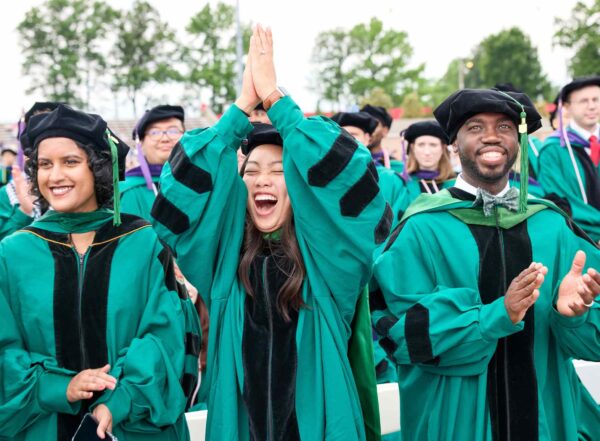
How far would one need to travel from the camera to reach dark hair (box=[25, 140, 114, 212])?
3225 mm

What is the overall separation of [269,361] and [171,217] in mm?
661

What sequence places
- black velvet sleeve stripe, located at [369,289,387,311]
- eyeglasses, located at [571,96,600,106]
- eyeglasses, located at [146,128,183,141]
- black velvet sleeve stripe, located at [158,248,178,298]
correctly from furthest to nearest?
eyeglasses, located at [571,96,600,106]
eyeglasses, located at [146,128,183,141]
black velvet sleeve stripe, located at [369,289,387,311]
black velvet sleeve stripe, located at [158,248,178,298]

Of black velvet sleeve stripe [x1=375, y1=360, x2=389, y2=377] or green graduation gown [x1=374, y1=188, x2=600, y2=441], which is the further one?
black velvet sleeve stripe [x1=375, y1=360, x2=389, y2=377]

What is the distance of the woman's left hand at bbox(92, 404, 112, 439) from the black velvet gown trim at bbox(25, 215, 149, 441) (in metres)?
0.13

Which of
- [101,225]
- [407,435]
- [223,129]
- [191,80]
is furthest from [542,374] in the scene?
[191,80]

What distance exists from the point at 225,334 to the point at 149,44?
47.7m

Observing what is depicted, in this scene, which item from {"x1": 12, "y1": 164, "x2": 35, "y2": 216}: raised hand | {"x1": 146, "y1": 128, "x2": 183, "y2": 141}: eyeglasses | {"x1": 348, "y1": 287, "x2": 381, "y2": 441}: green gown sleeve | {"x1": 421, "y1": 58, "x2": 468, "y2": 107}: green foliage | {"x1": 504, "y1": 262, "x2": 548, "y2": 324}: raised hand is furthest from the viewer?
{"x1": 421, "y1": 58, "x2": 468, "y2": 107}: green foliage

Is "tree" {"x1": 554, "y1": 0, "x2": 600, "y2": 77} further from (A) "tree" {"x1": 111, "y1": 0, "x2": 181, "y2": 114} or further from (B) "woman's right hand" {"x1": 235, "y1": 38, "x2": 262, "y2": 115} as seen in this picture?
(B) "woman's right hand" {"x1": 235, "y1": 38, "x2": 262, "y2": 115}

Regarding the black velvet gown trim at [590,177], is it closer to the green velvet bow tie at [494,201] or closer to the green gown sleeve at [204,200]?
the green velvet bow tie at [494,201]

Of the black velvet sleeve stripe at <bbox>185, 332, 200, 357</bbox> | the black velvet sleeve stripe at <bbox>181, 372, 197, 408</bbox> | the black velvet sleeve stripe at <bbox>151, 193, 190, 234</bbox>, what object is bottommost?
the black velvet sleeve stripe at <bbox>181, 372, 197, 408</bbox>

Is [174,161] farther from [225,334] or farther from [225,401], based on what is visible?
[225,401]

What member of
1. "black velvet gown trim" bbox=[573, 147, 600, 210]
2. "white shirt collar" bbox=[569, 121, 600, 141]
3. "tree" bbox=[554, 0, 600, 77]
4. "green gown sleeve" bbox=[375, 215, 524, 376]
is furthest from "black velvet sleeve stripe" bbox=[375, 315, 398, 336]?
"tree" bbox=[554, 0, 600, 77]

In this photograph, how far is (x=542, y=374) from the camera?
312cm

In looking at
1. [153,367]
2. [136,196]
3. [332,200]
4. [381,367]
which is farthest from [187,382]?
[136,196]
